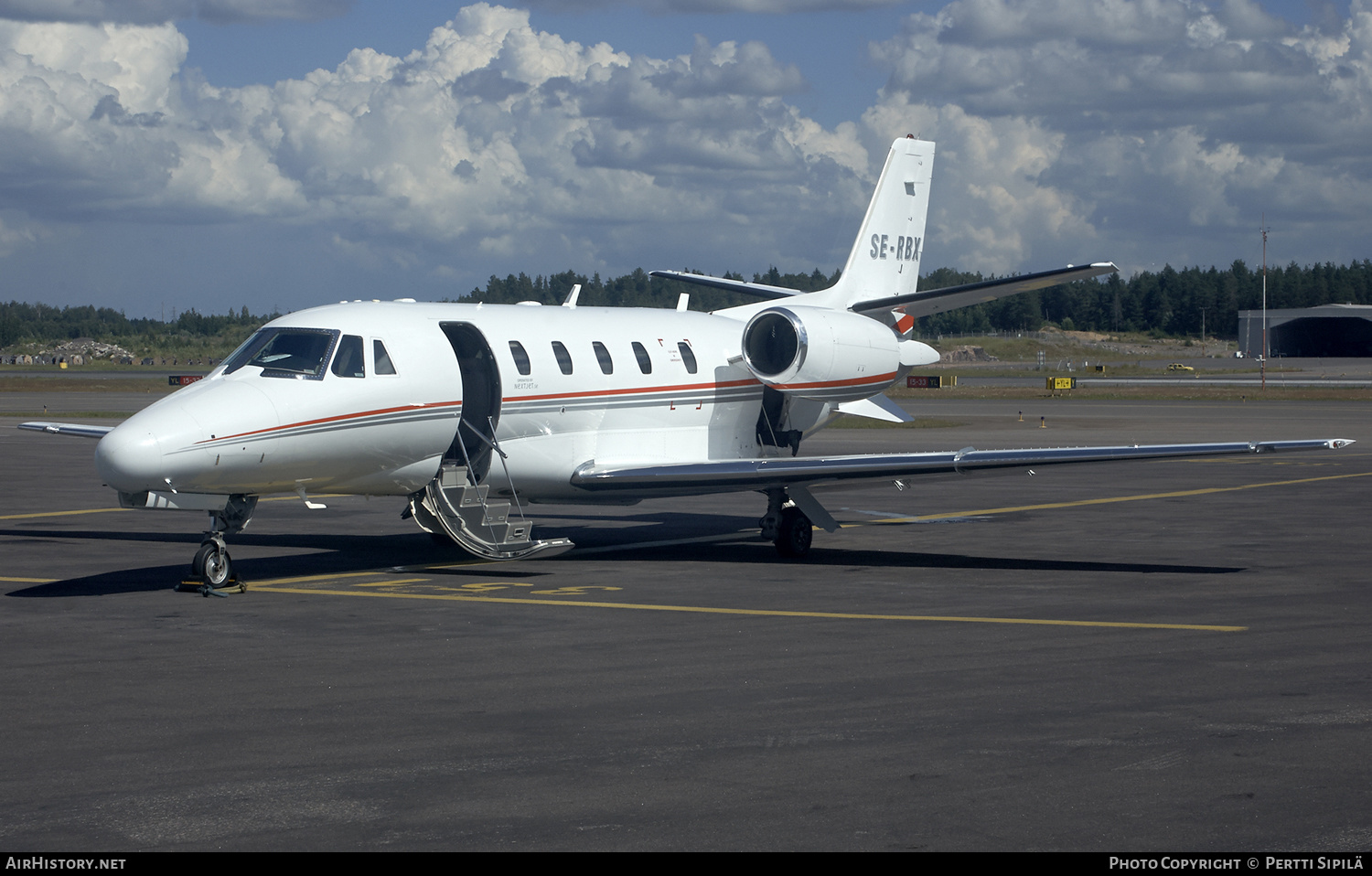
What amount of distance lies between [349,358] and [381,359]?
16.2 inches

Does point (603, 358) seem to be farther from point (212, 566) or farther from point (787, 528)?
point (212, 566)

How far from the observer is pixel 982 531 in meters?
22.2

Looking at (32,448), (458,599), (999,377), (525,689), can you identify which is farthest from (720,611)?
(999,377)

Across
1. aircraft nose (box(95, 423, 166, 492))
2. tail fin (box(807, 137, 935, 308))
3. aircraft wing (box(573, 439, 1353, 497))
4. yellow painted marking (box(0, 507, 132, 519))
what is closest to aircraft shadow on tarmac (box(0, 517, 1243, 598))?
aircraft wing (box(573, 439, 1353, 497))

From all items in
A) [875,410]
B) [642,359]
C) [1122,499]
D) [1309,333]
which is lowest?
[1122,499]

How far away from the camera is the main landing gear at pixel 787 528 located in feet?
63.7

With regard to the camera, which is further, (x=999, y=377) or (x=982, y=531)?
(x=999, y=377)

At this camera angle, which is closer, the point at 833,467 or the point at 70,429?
the point at 833,467

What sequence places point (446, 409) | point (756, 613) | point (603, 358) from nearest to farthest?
point (756, 613) < point (446, 409) < point (603, 358)

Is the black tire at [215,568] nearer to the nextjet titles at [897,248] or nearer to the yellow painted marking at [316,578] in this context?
the yellow painted marking at [316,578]

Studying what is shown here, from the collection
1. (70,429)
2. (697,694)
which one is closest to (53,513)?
(70,429)

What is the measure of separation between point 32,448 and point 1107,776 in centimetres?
3920

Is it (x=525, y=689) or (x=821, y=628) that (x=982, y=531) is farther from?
(x=525, y=689)
